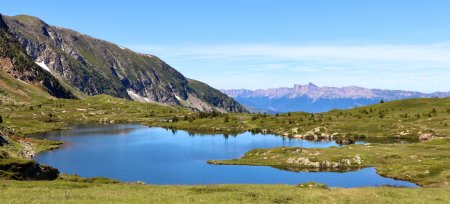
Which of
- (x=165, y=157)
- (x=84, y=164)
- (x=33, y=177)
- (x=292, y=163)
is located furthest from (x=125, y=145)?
(x=33, y=177)

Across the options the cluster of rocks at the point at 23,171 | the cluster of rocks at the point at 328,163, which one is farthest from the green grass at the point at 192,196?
the cluster of rocks at the point at 328,163

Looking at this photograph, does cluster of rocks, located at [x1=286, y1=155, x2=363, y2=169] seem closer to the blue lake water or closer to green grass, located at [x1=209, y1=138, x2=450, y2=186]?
green grass, located at [x1=209, y1=138, x2=450, y2=186]

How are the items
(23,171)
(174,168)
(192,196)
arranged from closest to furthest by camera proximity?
(192,196) < (23,171) < (174,168)

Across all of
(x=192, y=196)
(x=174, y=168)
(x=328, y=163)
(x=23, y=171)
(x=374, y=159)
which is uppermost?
(x=192, y=196)

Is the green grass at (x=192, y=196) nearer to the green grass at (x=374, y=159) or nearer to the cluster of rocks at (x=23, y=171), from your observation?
the cluster of rocks at (x=23, y=171)

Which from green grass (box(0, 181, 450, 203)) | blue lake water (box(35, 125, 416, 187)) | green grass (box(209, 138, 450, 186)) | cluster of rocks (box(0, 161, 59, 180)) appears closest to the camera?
green grass (box(0, 181, 450, 203))

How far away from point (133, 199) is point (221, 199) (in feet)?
26.4

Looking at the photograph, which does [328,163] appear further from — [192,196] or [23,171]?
[192,196]

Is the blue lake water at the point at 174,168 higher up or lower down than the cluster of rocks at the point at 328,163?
lower down

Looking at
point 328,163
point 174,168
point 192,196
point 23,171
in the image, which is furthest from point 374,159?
point 192,196

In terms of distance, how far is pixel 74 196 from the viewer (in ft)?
121

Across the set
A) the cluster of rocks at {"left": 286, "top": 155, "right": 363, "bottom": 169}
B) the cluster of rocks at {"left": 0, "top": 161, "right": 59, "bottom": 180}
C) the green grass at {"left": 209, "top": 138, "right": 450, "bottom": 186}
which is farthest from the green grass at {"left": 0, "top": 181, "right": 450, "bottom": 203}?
the cluster of rocks at {"left": 286, "top": 155, "right": 363, "bottom": 169}

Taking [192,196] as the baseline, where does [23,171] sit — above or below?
below

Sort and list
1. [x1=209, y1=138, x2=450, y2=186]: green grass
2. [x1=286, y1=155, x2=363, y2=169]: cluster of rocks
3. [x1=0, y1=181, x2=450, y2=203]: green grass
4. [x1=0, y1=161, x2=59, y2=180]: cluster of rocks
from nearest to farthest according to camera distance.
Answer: [x1=0, y1=181, x2=450, y2=203]: green grass, [x1=0, y1=161, x2=59, y2=180]: cluster of rocks, [x1=209, y1=138, x2=450, y2=186]: green grass, [x1=286, y1=155, x2=363, y2=169]: cluster of rocks
